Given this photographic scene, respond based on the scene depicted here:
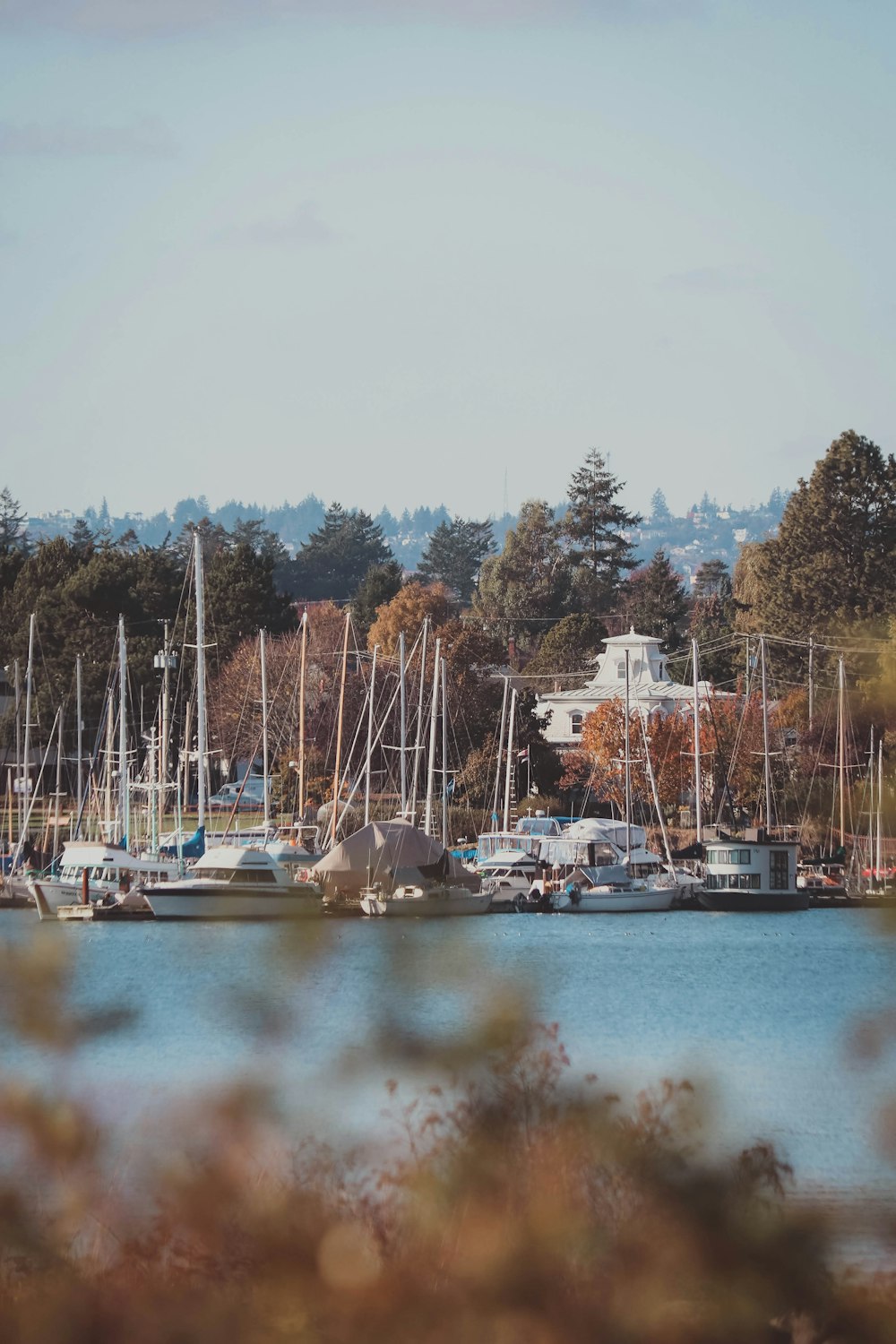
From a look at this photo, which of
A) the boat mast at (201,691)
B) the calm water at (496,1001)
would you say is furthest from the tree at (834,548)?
the boat mast at (201,691)

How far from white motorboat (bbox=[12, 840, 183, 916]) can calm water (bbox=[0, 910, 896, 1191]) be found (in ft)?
5.84

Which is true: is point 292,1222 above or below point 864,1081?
below

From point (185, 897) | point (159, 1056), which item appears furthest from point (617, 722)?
point (159, 1056)

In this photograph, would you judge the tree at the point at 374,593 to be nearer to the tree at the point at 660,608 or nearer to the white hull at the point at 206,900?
the tree at the point at 660,608

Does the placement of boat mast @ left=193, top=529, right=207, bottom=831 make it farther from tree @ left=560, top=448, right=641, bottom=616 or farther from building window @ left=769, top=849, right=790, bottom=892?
tree @ left=560, top=448, right=641, bottom=616

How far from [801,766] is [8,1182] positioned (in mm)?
64158

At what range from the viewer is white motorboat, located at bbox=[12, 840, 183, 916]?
54.7 m

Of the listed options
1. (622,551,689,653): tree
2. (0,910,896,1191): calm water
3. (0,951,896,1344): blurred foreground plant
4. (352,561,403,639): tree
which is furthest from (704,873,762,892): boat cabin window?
(352,561,403,639): tree

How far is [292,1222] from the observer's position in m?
7.54

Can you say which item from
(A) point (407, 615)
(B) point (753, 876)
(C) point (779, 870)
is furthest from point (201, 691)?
(A) point (407, 615)

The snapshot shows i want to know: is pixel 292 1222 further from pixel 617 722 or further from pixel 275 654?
pixel 275 654

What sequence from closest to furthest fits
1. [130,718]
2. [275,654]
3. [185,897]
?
[185,897]
[130,718]
[275,654]

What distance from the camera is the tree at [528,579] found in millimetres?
143125

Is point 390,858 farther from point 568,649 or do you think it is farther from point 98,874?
point 568,649
